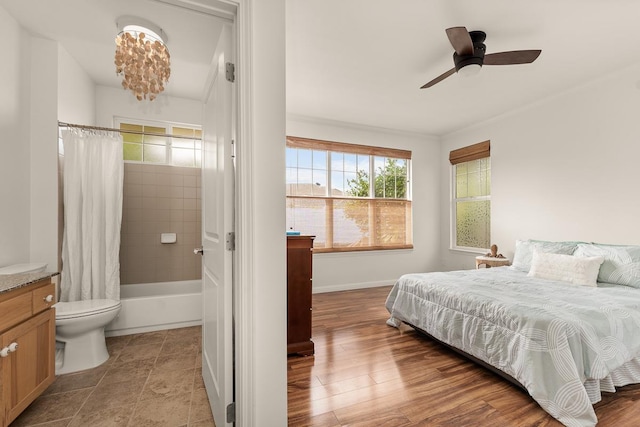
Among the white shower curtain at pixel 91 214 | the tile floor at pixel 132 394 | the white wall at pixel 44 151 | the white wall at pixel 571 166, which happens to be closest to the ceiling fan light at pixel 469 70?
the white wall at pixel 571 166

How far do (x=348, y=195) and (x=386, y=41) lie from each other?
100.0 inches

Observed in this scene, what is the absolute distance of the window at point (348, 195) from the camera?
443cm

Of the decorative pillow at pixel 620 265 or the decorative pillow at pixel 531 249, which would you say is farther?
the decorative pillow at pixel 531 249

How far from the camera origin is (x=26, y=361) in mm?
1568

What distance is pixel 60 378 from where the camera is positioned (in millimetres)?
2070

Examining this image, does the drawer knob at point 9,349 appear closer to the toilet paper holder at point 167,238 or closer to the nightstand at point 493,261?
the toilet paper holder at point 167,238

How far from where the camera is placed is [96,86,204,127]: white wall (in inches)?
130

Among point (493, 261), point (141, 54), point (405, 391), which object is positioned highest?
point (141, 54)

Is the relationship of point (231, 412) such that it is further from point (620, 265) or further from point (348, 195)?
point (348, 195)

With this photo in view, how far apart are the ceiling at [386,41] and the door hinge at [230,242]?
A: 103 centimetres

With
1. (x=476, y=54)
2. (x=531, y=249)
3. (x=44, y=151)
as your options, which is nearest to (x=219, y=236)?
(x=44, y=151)

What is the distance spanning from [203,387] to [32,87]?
2732 millimetres

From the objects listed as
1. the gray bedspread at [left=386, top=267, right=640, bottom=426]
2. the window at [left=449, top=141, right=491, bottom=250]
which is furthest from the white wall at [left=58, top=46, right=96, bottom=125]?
the window at [left=449, top=141, right=491, bottom=250]

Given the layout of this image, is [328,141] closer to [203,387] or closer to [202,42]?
[202,42]
